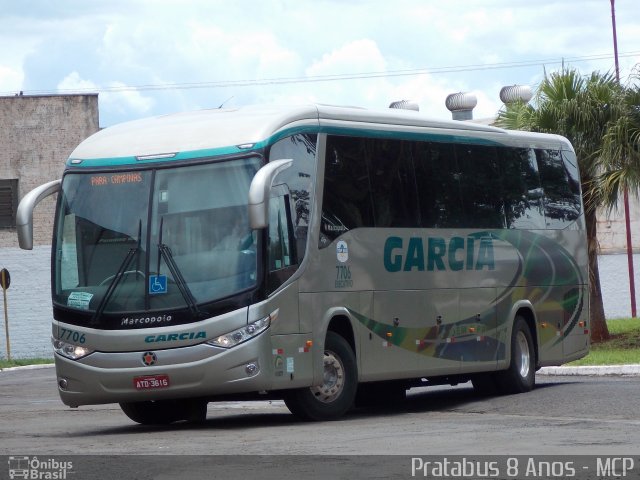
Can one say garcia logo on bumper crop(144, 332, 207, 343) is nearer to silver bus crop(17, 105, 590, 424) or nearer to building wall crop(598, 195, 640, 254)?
silver bus crop(17, 105, 590, 424)

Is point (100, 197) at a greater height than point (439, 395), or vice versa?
point (100, 197)

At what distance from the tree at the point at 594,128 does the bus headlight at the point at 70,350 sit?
14.9 metres

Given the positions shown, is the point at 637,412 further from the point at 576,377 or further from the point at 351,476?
the point at 576,377

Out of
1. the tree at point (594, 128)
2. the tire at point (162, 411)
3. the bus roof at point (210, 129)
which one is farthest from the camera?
the tree at point (594, 128)

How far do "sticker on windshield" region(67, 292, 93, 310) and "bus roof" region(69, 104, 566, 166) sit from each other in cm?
153

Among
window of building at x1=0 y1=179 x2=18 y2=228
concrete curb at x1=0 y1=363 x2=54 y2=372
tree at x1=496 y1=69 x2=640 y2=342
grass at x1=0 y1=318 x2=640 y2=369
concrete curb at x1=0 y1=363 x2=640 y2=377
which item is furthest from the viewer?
window of building at x1=0 y1=179 x2=18 y2=228

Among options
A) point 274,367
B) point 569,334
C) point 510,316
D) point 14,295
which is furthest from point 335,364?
point 14,295

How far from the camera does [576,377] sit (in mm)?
22547

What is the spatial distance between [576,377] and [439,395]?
358 centimetres

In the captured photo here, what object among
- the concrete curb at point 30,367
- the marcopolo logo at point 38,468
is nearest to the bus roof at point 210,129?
the marcopolo logo at point 38,468

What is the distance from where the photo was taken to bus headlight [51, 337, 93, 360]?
1394cm

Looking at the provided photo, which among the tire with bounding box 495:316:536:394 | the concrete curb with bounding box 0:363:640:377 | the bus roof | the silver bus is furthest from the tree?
the bus roof

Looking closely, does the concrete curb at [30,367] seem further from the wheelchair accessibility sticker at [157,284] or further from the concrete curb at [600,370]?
the wheelchair accessibility sticker at [157,284]

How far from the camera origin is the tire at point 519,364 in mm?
18594
